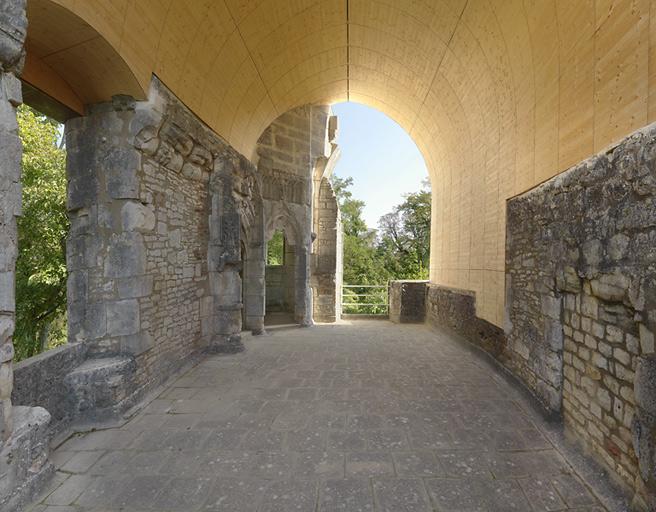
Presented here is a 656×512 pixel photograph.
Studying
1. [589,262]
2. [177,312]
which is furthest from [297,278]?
[589,262]

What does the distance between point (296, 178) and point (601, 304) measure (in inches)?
323

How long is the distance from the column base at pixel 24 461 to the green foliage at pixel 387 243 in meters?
20.4

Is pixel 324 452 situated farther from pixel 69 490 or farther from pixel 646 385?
pixel 646 385

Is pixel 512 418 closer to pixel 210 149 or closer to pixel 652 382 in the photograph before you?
pixel 652 382

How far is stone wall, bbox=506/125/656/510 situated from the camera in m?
2.13

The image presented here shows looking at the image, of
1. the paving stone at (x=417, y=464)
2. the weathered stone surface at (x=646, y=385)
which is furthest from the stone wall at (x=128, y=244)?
the weathered stone surface at (x=646, y=385)

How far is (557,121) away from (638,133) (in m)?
1.32

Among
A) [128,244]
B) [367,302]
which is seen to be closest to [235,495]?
[128,244]

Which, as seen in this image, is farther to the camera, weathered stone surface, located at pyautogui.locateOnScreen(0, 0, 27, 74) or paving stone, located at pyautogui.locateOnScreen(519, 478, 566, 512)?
paving stone, located at pyautogui.locateOnScreen(519, 478, 566, 512)

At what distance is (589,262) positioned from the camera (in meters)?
2.81

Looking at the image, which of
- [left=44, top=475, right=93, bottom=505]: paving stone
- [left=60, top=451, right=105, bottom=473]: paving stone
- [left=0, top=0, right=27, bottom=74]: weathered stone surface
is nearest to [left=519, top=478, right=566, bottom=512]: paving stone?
[left=44, top=475, right=93, bottom=505]: paving stone

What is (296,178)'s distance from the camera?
965 centimetres

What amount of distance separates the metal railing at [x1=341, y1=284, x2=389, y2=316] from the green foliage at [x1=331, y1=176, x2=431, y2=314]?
5.48ft

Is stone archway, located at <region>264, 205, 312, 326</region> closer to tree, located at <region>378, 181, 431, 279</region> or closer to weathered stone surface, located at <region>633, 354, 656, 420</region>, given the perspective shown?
weathered stone surface, located at <region>633, 354, 656, 420</region>
